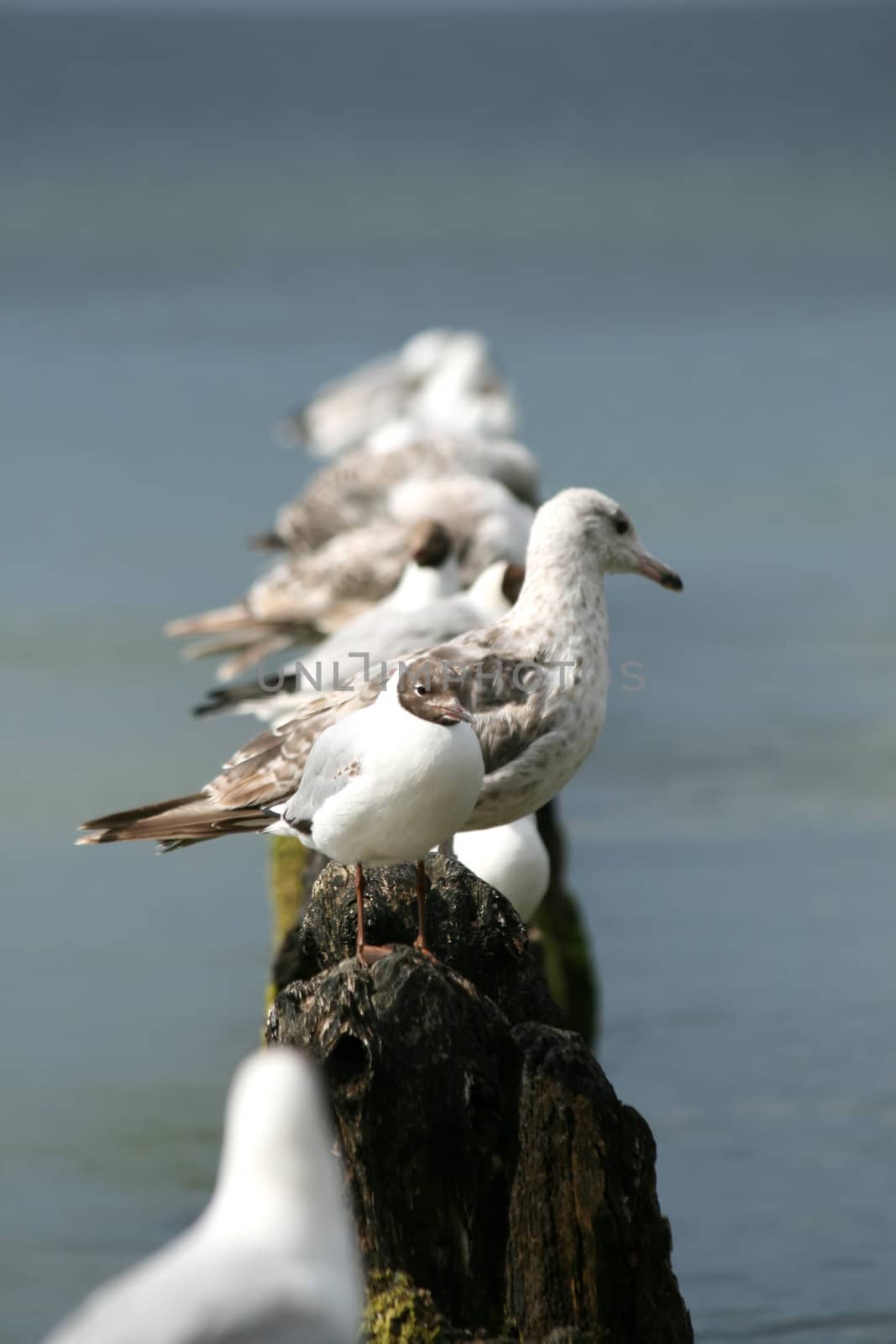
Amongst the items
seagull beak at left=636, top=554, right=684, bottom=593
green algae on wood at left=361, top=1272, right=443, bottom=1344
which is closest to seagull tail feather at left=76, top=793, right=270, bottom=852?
seagull beak at left=636, top=554, right=684, bottom=593

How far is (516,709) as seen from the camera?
15.4 feet

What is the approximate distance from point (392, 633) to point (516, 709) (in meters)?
1.40

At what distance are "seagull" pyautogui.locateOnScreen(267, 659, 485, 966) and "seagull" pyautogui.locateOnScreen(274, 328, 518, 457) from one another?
28.2 feet

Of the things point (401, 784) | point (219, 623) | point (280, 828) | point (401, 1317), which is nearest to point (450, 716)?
point (401, 784)

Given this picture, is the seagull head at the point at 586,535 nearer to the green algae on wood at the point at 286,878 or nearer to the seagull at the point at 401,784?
the seagull at the point at 401,784

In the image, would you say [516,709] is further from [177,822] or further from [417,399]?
[417,399]

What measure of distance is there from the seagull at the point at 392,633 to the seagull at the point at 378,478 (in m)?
2.64

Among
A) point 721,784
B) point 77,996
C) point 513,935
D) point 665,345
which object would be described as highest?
point 665,345

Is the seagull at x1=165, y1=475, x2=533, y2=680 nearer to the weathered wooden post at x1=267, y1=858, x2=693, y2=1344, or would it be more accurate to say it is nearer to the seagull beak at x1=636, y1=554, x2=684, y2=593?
the seagull beak at x1=636, y1=554, x2=684, y2=593

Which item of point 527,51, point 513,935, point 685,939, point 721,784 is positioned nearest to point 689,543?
point 721,784

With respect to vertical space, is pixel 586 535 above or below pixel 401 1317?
above

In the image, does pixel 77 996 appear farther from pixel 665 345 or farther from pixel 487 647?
pixel 665 345

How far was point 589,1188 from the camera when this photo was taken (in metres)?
3.41

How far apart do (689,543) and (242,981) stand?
806 cm
